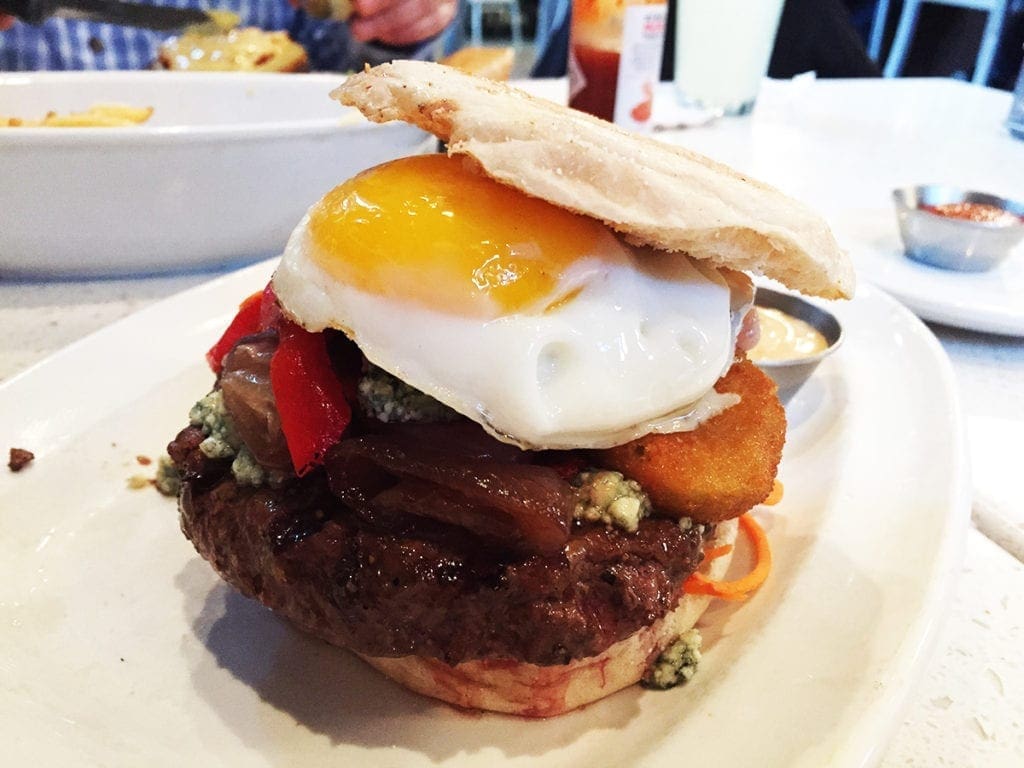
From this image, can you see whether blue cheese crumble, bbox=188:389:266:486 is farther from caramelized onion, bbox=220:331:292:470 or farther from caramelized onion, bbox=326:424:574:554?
caramelized onion, bbox=326:424:574:554

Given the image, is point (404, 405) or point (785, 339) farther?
point (785, 339)

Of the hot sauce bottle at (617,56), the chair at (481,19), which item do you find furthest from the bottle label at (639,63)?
the chair at (481,19)

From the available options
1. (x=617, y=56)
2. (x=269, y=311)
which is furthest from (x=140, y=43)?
(x=269, y=311)

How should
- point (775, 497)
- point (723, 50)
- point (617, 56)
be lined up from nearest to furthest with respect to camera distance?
1. point (775, 497)
2. point (617, 56)
3. point (723, 50)

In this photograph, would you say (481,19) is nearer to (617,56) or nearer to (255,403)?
(617,56)

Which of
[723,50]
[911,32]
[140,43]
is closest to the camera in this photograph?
[723,50]

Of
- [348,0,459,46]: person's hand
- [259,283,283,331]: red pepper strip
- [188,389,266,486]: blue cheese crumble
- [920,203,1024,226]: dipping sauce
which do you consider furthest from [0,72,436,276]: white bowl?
[348,0,459,46]: person's hand

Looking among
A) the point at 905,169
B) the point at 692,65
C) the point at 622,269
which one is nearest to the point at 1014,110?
the point at 905,169
